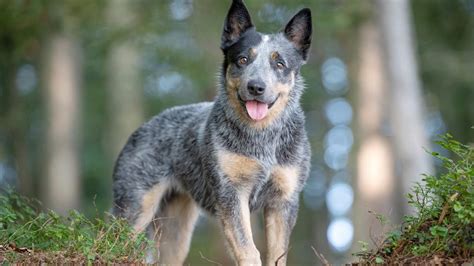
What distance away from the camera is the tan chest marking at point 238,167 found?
7113 millimetres

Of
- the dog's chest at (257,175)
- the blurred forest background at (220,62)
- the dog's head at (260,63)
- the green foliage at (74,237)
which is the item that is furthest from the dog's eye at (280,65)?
the blurred forest background at (220,62)

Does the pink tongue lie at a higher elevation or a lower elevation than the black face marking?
lower

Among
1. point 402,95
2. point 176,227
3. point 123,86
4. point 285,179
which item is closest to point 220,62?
point 402,95

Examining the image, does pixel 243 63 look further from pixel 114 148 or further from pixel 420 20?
pixel 420 20

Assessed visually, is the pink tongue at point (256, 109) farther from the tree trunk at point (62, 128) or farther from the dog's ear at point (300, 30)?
the tree trunk at point (62, 128)

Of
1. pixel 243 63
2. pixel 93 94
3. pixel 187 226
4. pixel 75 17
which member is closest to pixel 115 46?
pixel 75 17

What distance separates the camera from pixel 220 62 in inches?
604

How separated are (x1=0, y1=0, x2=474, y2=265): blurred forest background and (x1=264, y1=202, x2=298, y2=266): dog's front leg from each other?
529cm

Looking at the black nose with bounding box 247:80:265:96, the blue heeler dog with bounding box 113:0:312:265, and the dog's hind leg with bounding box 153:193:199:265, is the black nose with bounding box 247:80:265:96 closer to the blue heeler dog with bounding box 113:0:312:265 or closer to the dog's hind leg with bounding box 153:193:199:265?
the blue heeler dog with bounding box 113:0:312:265

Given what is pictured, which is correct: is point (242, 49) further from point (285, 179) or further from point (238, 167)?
point (285, 179)

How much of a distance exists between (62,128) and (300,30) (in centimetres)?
1051

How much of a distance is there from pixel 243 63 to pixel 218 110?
2.03 feet

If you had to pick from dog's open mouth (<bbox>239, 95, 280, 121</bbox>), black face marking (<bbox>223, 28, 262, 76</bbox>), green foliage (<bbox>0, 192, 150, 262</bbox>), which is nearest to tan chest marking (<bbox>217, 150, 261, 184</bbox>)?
dog's open mouth (<bbox>239, 95, 280, 121</bbox>)

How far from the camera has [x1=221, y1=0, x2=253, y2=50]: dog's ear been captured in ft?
24.7
